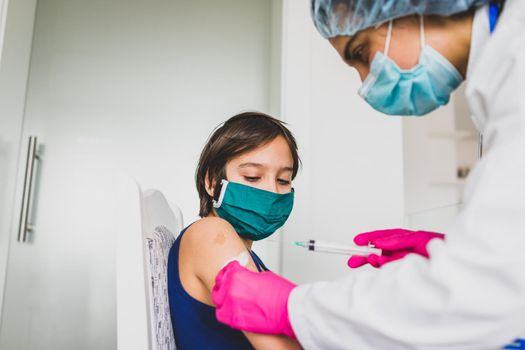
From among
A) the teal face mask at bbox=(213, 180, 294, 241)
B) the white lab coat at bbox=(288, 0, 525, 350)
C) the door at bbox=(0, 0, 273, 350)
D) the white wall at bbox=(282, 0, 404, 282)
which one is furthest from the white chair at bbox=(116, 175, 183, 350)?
the door at bbox=(0, 0, 273, 350)

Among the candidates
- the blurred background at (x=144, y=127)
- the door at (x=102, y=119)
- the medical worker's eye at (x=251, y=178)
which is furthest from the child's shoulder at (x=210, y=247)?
the door at (x=102, y=119)

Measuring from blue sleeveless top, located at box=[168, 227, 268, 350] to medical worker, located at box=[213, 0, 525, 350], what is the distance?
0.20m

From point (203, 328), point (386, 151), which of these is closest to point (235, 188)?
point (203, 328)

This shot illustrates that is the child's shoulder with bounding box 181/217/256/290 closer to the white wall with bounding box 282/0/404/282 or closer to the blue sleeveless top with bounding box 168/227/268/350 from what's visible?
the blue sleeveless top with bounding box 168/227/268/350

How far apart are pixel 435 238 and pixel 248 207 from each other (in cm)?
53

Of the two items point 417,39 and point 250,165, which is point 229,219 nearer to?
point 250,165

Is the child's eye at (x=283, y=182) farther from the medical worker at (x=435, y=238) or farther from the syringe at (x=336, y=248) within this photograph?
the medical worker at (x=435, y=238)

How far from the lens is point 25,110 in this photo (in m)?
2.08

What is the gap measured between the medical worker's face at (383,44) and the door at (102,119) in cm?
152

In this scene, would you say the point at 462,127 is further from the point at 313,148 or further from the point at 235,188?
the point at 235,188

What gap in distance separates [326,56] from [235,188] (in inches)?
40.6

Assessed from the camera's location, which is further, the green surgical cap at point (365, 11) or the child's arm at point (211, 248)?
the child's arm at point (211, 248)

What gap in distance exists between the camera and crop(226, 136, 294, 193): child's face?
1.07m

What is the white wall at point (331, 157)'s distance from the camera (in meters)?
1.78
